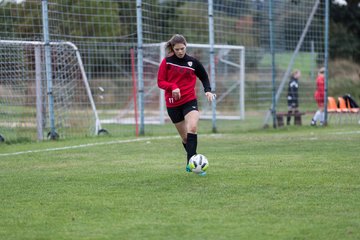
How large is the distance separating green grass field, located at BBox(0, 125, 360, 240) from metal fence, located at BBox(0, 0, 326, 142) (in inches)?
152

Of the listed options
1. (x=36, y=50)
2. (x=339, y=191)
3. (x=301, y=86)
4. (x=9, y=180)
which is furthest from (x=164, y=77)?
(x=301, y=86)

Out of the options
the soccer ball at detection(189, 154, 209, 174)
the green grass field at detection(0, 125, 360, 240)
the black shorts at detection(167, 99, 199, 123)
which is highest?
the black shorts at detection(167, 99, 199, 123)

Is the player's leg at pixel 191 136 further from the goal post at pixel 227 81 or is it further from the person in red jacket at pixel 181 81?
the goal post at pixel 227 81

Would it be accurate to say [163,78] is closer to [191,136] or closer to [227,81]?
[191,136]

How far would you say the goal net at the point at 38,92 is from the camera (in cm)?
1495

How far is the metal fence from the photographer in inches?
622

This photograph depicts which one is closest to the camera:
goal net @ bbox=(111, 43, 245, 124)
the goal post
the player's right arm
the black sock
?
the black sock

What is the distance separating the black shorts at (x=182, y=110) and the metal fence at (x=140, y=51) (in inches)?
250

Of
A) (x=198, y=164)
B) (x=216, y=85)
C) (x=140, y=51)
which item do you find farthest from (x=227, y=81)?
(x=198, y=164)

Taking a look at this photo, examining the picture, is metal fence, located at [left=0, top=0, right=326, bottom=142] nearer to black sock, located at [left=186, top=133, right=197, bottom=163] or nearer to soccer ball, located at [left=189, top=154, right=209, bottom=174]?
black sock, located at [left=186, top=133, right=197, bottom=163]

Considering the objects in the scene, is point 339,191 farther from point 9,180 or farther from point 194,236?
point 9,180

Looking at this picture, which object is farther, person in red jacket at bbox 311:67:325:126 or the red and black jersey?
person in red jacket at bbox 311:67:325:126

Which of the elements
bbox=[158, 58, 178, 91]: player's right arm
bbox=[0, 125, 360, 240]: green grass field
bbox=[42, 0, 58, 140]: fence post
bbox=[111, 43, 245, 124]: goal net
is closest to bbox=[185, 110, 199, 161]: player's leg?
bbox=[0, 125, 360, 240]: green grass field

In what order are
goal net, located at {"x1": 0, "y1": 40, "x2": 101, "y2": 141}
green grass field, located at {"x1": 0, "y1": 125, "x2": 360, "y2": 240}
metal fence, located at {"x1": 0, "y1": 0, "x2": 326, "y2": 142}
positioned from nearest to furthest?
green grass field, located at {"x1": 0, "y1": 125, "x2": 360, "y2": 240}
goal net, located at {"x1": 0, "y1": 40, "x2": 101, "y2": 141}
metal fence, located at {"x1": 0, "y1": 0, "x2": 326, "y2": 142}
